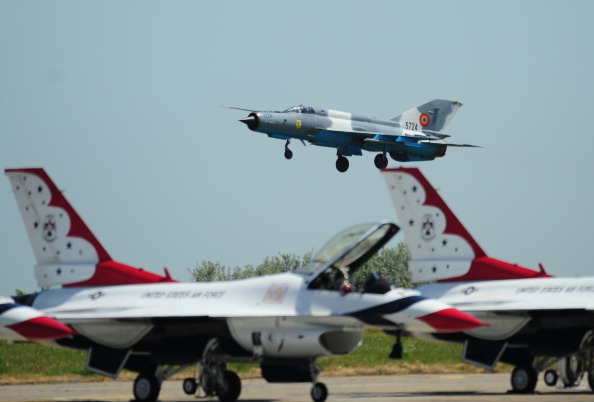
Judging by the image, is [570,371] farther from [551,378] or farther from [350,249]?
[350,249]

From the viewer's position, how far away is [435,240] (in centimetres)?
2752

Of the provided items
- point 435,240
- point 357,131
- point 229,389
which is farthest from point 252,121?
point 229,389

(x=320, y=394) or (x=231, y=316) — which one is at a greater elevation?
(x=231, y=316)

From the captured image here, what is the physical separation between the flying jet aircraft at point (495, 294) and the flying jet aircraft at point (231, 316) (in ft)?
16.0

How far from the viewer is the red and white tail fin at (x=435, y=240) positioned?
26906 millimetres

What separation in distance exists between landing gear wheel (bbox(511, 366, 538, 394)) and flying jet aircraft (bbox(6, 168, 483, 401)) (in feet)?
16.4

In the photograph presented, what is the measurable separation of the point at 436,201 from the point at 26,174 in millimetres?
9273

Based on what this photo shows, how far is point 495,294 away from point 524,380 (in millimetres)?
2164

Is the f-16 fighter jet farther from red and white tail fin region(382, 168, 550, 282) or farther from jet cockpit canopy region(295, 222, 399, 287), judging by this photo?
red and white tail fin region(382, 168, 550, 282)

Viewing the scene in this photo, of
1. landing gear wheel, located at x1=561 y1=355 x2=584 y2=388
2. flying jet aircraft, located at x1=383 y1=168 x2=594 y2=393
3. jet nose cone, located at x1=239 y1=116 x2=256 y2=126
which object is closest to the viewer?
flying jet aircraft, located at x1=383 y1=168 x2=594 y2=393

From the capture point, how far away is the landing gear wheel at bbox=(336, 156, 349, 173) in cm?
5922

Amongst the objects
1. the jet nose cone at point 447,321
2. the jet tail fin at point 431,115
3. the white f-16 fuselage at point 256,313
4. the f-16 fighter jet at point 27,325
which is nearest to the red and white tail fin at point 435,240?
the white f-16 fuselage at point 256,313

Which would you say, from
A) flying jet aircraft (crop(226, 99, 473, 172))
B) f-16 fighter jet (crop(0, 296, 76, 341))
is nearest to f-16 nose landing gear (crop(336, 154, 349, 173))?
flying jet aircraft (crop(226, 99, 473, 172))

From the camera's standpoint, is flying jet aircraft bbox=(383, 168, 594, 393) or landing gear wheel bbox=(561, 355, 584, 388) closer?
flying jet aircraft bbox=(383, 168, 594, 393)
